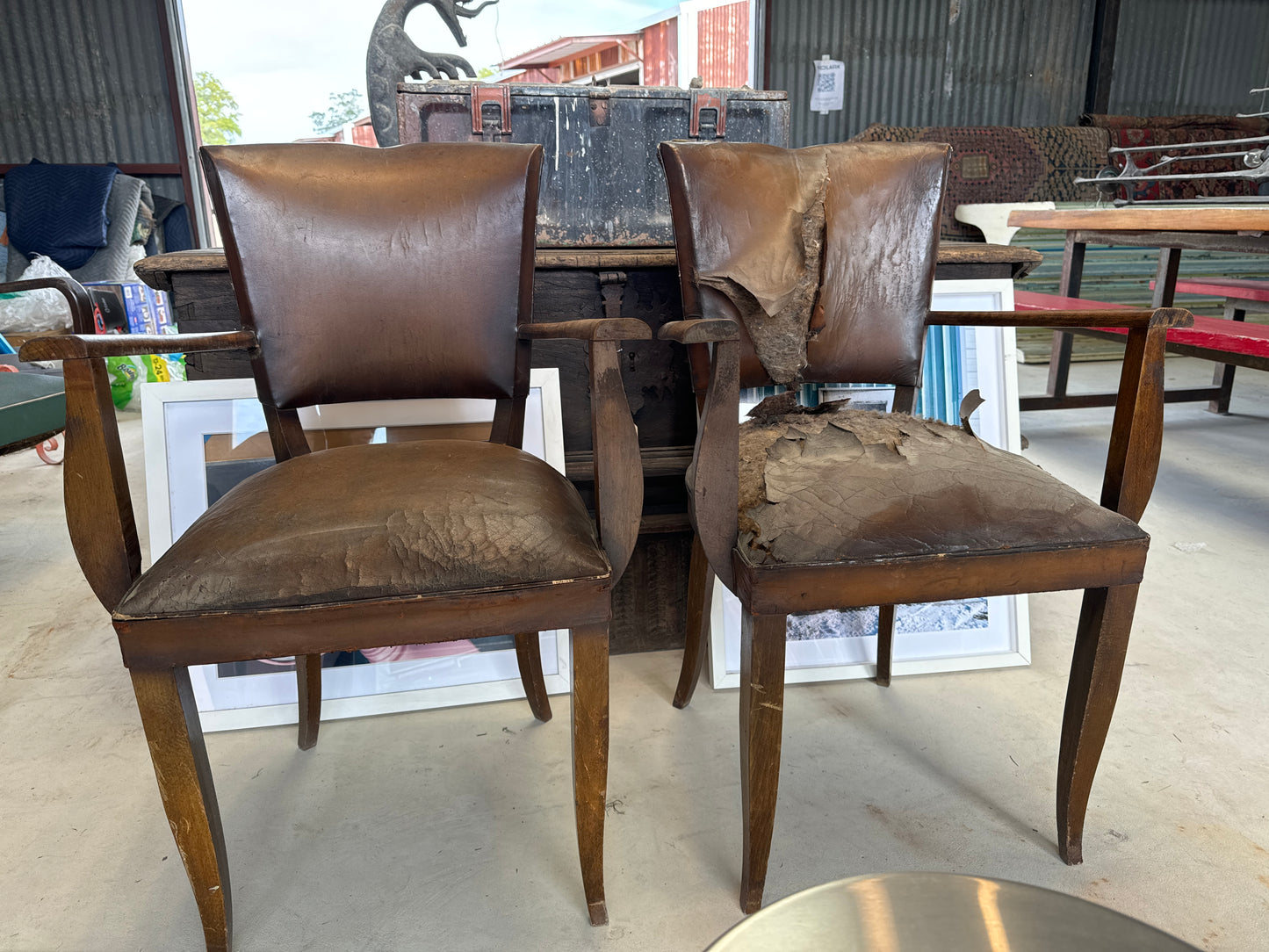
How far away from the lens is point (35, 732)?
161 centimetres

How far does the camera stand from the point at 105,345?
95 cm

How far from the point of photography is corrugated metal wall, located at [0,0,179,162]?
5.25 metres

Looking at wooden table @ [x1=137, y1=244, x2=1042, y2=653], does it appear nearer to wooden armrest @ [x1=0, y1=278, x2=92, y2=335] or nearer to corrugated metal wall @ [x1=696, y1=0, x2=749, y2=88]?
wooden armrest @ [x1=0, y1=278, x2=92, y2=335]

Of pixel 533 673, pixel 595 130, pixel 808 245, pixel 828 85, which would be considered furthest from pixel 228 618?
pixel 828 85

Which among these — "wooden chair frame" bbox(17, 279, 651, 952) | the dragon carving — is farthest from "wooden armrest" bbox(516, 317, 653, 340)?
the dragon carving

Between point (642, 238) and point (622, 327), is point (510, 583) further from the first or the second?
point (642, 238)

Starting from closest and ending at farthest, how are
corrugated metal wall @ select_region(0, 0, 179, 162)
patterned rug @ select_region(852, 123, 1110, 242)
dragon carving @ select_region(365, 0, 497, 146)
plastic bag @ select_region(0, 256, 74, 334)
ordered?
1. dragon carving @ select_region(365, 0, 497, 146)
2. plastic bag @ select_region(0, 256, 74, 334)
3. corrugated metal wall @ select_region(0, 0, 179, 162)
4. patterned rug @ select_region(852, 123, 1110, 242)

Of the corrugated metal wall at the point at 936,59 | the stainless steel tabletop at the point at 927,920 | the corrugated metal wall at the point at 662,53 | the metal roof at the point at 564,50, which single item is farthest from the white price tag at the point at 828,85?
the stainless steel tabletop at the point at 927,920

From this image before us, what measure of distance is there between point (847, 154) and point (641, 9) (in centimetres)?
595

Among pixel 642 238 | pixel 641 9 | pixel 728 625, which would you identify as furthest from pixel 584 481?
pixel 641 9

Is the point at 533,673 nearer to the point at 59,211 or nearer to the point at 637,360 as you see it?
the point at 637,360

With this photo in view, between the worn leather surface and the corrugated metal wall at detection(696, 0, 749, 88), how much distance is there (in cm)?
564

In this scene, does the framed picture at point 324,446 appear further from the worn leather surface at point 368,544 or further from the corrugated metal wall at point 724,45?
the corrugated metal wall at point 724,45

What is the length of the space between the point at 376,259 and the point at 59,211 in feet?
16.6
